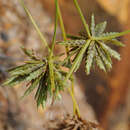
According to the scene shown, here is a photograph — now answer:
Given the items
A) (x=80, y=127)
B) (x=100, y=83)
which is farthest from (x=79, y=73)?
(x=80, y=127)

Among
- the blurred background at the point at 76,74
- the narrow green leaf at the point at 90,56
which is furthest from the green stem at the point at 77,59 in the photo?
the blurred background at the point at 76,74

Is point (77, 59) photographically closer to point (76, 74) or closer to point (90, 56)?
point (90, 56)

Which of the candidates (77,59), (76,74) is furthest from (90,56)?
(76,74)

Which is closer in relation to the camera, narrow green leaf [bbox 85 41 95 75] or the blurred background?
narrow green leaf [bbox 85 41 95 75]

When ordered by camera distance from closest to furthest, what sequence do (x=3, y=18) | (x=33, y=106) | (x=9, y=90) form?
(x=9, y=90)
(x=33, y=106)
(x=3, y=18)

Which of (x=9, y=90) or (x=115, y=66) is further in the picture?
(x=115, y=66)

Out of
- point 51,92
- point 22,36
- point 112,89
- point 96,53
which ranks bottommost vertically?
point 112,89

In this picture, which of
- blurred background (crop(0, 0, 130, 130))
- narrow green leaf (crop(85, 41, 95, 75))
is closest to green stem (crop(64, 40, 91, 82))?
narrow green leaf (crop(85, 41, 95, 75))

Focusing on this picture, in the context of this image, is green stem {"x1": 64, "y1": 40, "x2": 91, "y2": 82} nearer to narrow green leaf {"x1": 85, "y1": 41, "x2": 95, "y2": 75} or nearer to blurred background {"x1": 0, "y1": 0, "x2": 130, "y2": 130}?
Answer: narrow green leaf {"x1": 85, "y1": 41, "x2": 95, "y2": 75}

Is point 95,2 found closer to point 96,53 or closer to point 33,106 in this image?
point 33,106
